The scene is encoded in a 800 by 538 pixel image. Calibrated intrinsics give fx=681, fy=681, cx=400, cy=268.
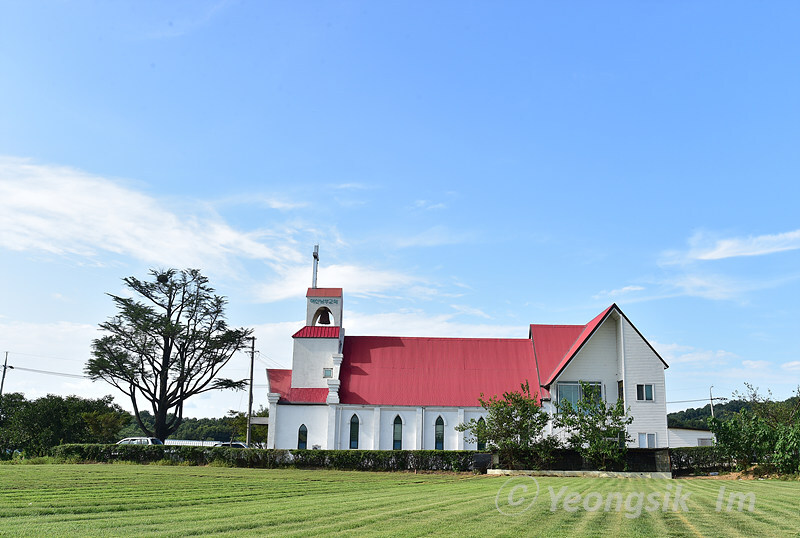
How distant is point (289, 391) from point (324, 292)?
Answer: 28.1 feet

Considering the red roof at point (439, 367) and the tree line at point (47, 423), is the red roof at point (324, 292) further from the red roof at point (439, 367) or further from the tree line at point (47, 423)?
the tree line at point (47, 423)

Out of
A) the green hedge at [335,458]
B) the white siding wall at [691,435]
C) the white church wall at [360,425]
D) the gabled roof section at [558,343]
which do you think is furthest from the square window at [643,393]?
the white church wall at [360,425]

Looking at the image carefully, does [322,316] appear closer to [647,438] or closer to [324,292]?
[324,292]

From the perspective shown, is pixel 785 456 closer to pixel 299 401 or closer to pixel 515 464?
pixel 515 464

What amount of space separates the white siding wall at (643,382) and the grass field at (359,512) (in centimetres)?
2163

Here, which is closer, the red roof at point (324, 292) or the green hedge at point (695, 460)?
the green hedge at point (695, 460)

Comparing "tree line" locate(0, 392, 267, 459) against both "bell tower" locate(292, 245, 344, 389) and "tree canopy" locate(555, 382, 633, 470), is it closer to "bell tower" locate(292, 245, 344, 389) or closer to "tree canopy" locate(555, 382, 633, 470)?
"bell tower" locate(292, 245, 344, 389)

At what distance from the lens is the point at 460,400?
46.1 meters

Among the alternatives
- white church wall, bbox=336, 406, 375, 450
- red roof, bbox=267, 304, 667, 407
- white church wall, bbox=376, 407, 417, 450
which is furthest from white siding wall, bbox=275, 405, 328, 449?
white church wall, bbox=376, 407, 417, 450

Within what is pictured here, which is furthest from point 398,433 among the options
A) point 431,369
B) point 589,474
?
point 589,474

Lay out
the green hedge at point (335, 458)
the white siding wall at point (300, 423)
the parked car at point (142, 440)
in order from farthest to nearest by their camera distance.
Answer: the parked car at point (142, 440)
the white siding wall at point (300, 423)
the green hedge at point (335, 458)

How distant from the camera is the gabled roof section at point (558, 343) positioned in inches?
1678

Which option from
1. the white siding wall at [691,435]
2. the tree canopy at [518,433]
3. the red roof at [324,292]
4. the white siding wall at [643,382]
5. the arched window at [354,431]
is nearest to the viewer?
the tree canopy at [518,433]

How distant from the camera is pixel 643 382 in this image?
140 ft
